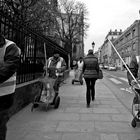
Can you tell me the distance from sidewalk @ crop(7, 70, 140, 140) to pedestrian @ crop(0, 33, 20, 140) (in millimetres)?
1351

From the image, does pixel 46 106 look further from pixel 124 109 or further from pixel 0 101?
pixel 0 101

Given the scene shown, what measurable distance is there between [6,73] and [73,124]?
8.59 feet

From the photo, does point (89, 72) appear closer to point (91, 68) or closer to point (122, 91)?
point (91, 68)

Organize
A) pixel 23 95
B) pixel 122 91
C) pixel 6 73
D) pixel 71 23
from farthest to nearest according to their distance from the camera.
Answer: pixel 71 23 → pixel 122 91 → pixel 23 95 → pixel 6 73

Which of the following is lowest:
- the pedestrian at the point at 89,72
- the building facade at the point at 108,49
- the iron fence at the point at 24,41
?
the pedestrian at the point at 89,72

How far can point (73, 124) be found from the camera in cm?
449

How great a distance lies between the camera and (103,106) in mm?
6473

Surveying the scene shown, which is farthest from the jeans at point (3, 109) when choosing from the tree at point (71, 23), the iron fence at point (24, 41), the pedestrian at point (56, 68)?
the tree at point (71, 23)

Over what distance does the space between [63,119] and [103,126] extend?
1011 millimetres

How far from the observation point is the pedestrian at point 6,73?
228 centimetres

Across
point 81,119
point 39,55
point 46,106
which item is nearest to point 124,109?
point 81,119

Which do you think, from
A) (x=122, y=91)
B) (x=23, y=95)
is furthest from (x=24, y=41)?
(x=122, y=91)

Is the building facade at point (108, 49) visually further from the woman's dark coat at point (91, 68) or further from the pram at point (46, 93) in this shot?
the pram at point (46, 93)

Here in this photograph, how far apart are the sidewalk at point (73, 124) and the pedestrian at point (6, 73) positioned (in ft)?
4.43
